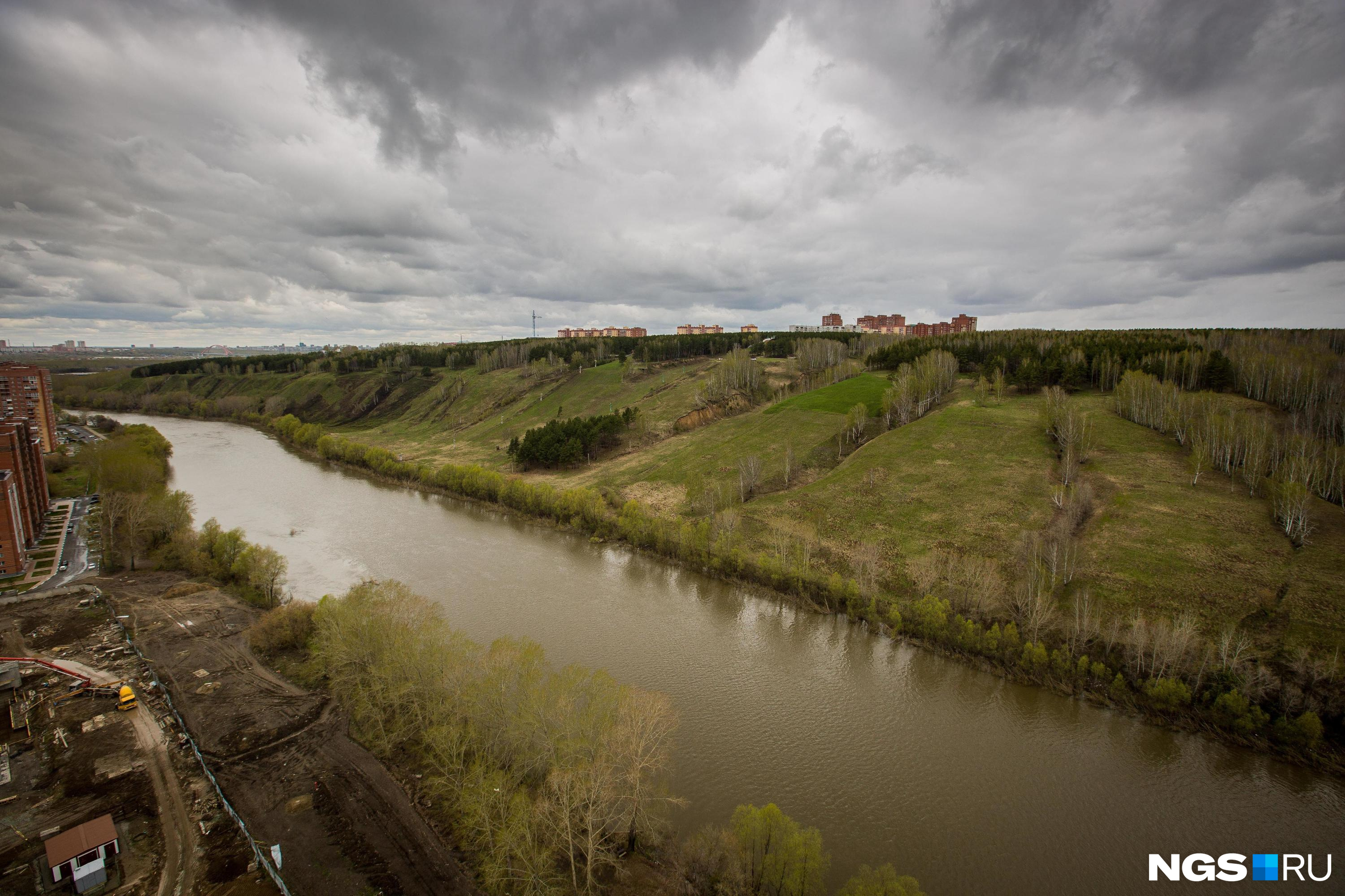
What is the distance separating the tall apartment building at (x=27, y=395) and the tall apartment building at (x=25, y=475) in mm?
21568

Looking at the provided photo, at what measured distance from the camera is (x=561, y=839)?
46.5 ft

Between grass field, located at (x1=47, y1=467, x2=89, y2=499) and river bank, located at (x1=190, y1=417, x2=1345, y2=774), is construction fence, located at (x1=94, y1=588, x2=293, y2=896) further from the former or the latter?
A: grass field, located at (x1=47, y1=467, x2=89, y2=499)

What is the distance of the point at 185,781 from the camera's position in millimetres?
18156

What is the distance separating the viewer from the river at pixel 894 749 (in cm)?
1750

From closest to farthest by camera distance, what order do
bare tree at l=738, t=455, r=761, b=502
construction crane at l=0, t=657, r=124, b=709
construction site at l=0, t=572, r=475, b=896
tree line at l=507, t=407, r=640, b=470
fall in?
construction site at l=0, t=572, r=475, b=896, construction crane at l=0, t=657, r=124, b=709, bare tree at l=738, t=455, r=761, b=502, tree line at l=507, t=407, r=640, b=470

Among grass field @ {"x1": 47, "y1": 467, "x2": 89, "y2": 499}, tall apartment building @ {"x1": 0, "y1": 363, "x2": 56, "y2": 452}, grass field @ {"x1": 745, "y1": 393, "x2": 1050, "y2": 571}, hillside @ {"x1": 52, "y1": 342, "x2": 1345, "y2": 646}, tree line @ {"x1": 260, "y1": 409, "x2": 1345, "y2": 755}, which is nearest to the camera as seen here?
tree line @ {"x1": 260, "y1": 409, "x2": 1345, "y2": 755}

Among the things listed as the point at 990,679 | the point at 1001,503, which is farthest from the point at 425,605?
the point at 1001,503

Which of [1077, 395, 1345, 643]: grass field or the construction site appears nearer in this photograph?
the construction site

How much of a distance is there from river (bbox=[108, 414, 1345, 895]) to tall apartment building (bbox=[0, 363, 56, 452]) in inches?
2264

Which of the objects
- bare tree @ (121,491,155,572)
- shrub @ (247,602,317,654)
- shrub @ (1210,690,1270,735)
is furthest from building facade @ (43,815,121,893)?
shrub @ (1210,690,1270,735)

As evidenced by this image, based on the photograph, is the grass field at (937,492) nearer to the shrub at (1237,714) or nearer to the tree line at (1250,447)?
the tree line at (1250,447)

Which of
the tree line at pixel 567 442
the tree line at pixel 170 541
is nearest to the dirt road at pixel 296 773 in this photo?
the tree line at pixel 170 541

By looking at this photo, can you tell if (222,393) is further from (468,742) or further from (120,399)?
(468,742)

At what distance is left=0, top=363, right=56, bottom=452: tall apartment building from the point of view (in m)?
63.2
